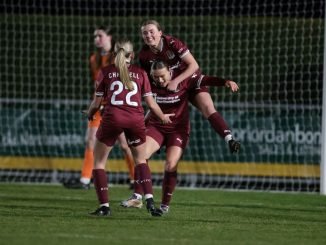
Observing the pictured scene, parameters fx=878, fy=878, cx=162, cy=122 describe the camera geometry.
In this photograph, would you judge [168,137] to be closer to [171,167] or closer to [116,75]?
[171,167]

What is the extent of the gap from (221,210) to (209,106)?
1067 millimetres

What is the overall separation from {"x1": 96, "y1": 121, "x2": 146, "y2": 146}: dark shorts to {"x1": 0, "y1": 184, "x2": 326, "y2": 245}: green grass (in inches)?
26.7

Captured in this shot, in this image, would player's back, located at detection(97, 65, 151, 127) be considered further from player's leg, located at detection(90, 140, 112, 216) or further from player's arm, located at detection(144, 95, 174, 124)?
player's leg, located at detection(90, 140, 112, 216)

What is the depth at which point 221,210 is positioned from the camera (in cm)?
890

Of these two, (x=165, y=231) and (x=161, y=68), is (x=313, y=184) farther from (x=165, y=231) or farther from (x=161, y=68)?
(x=165, y=231)

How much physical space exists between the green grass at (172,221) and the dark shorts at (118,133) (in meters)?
0.68

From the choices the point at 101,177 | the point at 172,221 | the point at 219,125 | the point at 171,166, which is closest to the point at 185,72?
the point at 219,125

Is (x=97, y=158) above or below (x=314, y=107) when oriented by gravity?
above

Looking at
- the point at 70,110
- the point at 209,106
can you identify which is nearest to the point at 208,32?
the point at 70,110

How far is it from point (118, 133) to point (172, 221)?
3.06 feet

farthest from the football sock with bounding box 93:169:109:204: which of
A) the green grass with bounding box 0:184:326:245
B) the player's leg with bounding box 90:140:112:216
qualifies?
the green grass with bounding box 0:184:326:245

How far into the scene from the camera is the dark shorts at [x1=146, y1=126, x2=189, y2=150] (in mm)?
8305

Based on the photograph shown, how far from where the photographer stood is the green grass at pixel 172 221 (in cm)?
635

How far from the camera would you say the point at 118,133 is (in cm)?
782
